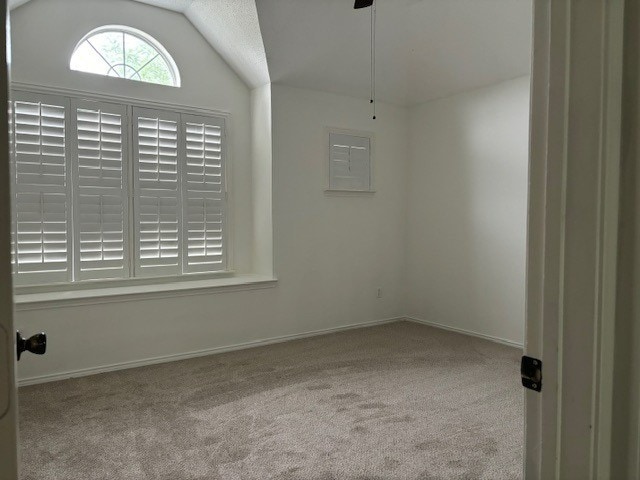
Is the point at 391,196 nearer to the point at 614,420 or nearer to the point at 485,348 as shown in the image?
the point at 485,348

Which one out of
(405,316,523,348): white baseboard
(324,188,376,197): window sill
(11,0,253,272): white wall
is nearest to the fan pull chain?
(324,188,376,197): window sill

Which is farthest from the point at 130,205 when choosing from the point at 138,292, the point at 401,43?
the point at 401,43

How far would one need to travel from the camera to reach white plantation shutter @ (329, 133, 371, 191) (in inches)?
196

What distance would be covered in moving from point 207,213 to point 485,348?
2.88 meters

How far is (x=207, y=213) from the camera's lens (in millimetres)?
4531

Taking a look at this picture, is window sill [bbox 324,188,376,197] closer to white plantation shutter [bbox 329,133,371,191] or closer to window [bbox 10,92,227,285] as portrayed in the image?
white plantation shutter [bbox 329,133,371,191]

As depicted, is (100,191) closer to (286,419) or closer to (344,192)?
(344,192)

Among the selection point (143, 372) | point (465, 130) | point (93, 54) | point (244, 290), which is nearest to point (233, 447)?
point (143, 372)

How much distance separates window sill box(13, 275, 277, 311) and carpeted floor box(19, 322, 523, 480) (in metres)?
0.57

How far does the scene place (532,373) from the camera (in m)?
0.78

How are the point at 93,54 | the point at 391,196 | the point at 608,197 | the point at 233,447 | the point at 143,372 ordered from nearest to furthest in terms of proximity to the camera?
1. the point at 608,197
2. the point at 233,447
3. the point at 143,372
4. the point at 93,54
5. the point at 391,196

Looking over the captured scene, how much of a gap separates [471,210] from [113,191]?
3.38 meters

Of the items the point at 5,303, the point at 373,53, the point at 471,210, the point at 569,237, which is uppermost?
the point at 373,53

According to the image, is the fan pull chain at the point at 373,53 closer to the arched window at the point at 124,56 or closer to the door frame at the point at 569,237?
the arched window at the point at 124,56
